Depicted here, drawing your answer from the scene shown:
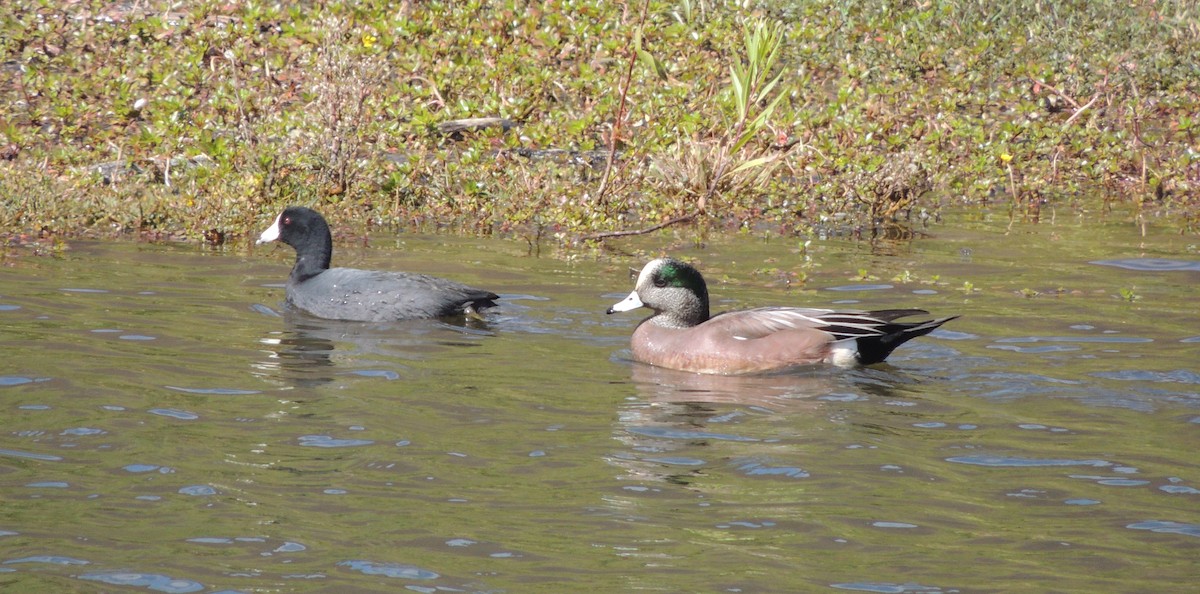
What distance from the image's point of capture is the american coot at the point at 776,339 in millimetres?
9016

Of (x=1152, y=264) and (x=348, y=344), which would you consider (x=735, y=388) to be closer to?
(x=348, y=344)

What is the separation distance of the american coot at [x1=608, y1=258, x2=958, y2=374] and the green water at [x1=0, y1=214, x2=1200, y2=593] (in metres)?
0.17

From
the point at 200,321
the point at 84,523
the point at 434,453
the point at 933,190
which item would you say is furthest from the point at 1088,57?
the point at 84,523

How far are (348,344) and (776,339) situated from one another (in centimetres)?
271

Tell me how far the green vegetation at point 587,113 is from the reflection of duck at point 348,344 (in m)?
2.62

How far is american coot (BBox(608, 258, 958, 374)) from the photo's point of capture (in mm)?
9016

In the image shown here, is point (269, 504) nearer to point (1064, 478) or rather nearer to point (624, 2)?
point (1064, 478)

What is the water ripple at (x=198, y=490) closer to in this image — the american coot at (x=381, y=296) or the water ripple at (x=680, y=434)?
the water ripple at (x=680, y=434)

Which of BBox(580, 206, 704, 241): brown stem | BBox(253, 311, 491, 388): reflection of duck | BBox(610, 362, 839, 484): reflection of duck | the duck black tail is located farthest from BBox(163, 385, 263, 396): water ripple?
BBox(580, 206, 704, 241): brown stem

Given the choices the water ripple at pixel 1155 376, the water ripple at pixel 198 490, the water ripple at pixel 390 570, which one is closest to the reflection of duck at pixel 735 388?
the water ripple at pixel 1155 376

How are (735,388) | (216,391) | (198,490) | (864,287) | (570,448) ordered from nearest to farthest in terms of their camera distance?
(198,490)
(570,448)
(216,391)
(735,388)
(864,287)

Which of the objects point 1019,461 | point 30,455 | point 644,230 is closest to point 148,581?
point 30,455

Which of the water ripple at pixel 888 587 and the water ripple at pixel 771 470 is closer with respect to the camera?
the water ripple at pixel 888 587

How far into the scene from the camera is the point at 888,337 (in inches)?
355
